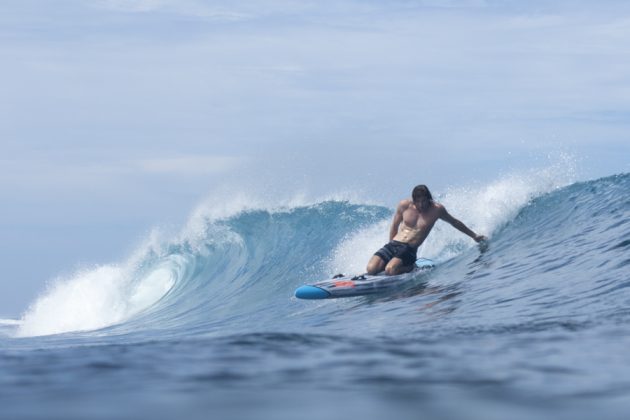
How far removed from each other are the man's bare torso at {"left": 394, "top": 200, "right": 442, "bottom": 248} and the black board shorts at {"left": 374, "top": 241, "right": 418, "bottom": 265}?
8 centimetres

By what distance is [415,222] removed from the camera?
12.6 meters

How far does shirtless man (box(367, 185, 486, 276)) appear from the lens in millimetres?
12438

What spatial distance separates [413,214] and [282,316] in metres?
2.64

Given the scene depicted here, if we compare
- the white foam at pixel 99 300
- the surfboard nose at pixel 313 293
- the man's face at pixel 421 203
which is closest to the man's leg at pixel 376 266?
the surfboard nose at pixel 313 293

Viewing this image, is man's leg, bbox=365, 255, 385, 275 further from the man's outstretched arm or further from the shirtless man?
the man's outstretched arm

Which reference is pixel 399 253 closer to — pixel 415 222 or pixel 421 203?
pixel 415 222

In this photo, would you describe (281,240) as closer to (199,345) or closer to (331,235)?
(331,235)

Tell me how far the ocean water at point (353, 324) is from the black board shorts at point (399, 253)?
0.51 metres

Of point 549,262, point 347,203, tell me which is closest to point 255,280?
point 347,203

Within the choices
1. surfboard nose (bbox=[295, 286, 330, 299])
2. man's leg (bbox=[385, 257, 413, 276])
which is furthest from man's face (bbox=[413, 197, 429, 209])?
surfboard nose (bbox=[295, 286, 330, 299])

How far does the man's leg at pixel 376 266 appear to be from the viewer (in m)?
12.4

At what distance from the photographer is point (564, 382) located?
4.38 metres

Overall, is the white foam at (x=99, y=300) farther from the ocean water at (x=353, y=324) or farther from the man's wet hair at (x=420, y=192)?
the man's wet hair at (x=420, y=192)

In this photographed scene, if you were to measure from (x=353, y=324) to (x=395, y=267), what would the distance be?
122 inches
